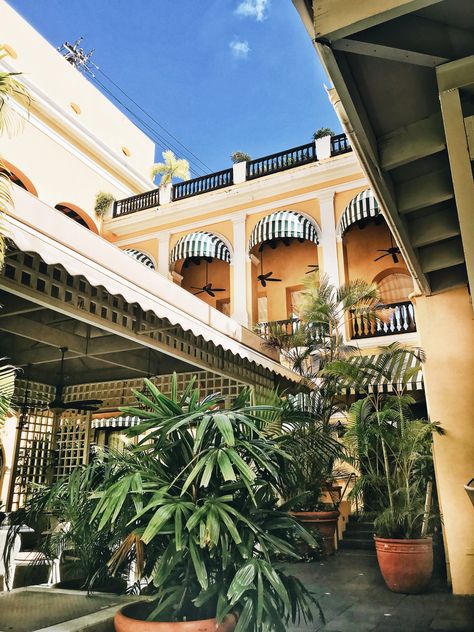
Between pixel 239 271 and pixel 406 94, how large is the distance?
1123 cm

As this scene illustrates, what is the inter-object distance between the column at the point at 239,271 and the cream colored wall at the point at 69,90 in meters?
5.18

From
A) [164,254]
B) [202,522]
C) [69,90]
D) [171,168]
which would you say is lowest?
[202,522]

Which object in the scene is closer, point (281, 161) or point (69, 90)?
point (281, 161)

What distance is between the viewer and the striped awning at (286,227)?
1314cm

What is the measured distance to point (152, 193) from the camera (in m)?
15.9

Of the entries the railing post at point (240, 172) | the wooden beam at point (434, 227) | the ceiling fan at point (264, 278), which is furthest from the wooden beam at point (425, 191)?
the railing post at point (240, 172)

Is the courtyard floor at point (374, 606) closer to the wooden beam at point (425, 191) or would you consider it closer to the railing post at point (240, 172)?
the wooden beam at point (425, 191)

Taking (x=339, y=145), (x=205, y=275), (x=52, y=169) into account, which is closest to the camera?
(x=339, y=145)

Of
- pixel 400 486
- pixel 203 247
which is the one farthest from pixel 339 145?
pixel 400 486

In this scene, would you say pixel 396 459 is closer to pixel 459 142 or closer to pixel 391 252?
pixel 459 142

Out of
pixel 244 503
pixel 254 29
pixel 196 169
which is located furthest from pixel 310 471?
pixel 254 29

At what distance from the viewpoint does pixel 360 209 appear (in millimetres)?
12344

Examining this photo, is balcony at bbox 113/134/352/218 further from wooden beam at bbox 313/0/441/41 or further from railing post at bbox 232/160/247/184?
wooden beam at bbox 313/0/441/41

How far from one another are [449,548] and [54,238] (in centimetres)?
465
